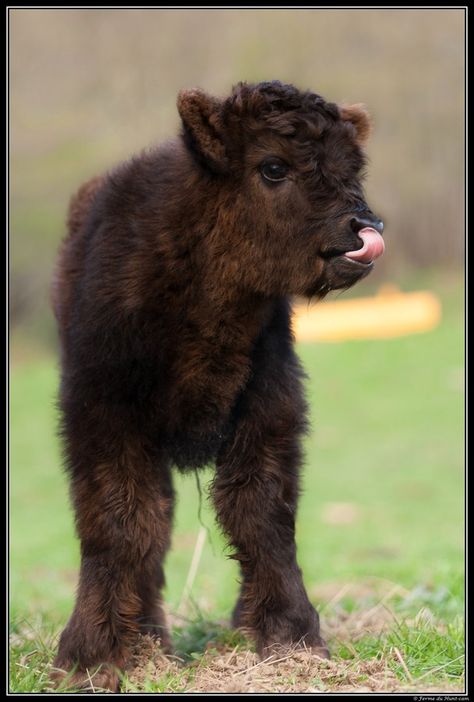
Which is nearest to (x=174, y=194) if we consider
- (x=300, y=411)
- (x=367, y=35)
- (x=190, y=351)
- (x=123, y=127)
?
(x=190, y=351)

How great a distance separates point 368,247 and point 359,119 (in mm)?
940

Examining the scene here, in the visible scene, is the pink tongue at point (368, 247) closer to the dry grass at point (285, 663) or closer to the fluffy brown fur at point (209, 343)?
the fluffy brown fur at point (209, 343)

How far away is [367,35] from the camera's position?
3262cm

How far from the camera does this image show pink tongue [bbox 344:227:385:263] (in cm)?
502

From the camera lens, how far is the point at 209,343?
5.28m

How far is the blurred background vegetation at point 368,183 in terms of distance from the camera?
2298 centimetres

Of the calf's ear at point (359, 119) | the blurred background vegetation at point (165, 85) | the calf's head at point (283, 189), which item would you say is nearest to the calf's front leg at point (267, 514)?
the calf's head at point (283, 189)

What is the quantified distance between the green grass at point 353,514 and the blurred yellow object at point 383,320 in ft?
1.91

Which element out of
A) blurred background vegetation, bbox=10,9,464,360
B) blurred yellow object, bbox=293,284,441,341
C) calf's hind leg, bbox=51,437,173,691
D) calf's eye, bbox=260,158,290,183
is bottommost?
calf's hind leg, bbox=51,437,173,691

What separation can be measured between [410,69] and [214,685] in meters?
31.1

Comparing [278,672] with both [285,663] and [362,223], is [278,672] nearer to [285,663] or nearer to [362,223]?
[285,663]

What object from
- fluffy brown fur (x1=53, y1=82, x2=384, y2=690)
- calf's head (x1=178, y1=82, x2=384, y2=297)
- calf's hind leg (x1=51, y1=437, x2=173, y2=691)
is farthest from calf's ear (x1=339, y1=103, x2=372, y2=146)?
calf's hind leg (x1=51, y1=437, x2=173, y2=691)

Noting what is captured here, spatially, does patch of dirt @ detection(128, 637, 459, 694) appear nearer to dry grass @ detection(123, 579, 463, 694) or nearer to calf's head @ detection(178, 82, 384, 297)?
dry grass @ detection(123, 579, 463, 694)

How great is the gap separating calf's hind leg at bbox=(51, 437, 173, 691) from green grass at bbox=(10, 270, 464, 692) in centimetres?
28
